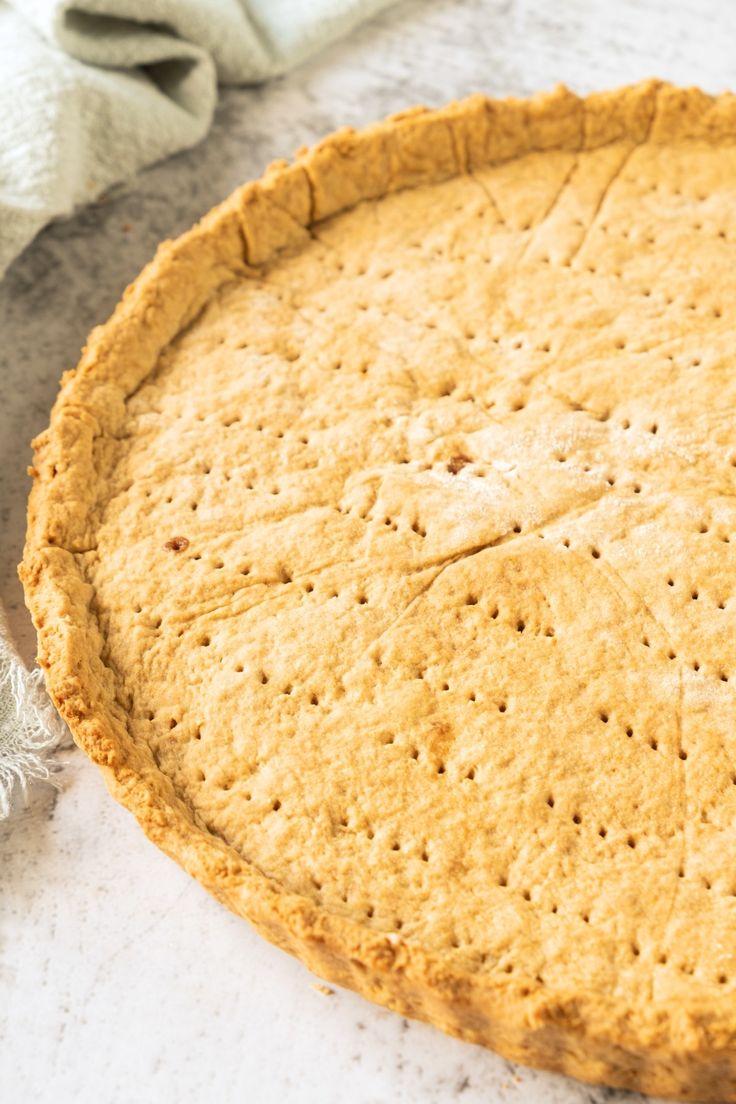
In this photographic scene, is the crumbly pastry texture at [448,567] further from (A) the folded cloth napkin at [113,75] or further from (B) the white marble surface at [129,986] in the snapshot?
(A) the folded cloth napkin at [113,75]

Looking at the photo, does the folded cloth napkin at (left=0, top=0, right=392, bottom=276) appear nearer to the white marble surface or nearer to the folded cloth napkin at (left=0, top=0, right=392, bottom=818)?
the folded cloth napkin at (left=0, top=0, right=392, bottom=818)

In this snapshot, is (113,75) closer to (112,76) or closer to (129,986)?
(112,76)

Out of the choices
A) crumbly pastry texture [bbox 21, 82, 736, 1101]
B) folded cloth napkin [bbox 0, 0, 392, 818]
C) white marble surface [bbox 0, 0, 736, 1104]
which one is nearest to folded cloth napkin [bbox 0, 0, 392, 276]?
folded cloth napkin [bbox 0, 0, 392, 818]

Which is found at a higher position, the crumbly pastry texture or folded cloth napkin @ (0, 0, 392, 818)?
folded cloth napkin @ (0, 0, 392, 818)

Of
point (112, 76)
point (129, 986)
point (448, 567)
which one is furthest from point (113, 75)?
point (129, 986)

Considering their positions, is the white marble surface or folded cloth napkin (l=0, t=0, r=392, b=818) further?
folded cloth napkin (l=0, t=0, r=392, b=818)

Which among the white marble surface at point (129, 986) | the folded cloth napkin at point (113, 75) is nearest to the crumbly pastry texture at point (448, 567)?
the white marble surface at point (129, 986)
